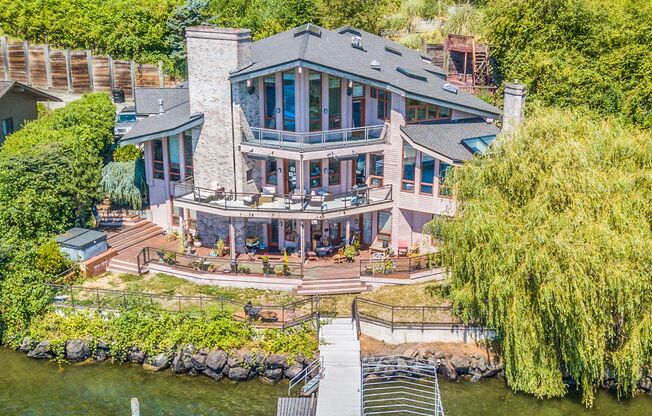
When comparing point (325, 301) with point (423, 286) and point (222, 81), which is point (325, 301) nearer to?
point (423, 286)

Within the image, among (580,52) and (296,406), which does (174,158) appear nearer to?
(296,406)

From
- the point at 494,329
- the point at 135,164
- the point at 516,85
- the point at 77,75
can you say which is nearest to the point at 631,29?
the point at 516,85

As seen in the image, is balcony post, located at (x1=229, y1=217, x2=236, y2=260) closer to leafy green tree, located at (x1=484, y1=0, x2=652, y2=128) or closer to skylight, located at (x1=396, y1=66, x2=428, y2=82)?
skylight, located at (x1=396, y1=66, x2=428, y2=82)

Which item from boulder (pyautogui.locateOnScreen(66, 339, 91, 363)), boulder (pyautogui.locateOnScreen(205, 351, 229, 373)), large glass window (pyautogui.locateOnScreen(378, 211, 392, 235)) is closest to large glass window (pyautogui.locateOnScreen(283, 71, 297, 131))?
large glass window (pyautogui.locateOnScreen(378, 211, 392, 235))

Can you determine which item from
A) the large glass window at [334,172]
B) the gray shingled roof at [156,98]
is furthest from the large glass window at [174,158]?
the large glass window at [334,172]

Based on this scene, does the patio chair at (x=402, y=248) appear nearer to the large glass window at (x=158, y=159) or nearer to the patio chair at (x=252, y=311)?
the patio chair at (x=252, y=311)

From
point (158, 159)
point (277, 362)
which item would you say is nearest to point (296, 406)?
point (277, 362)

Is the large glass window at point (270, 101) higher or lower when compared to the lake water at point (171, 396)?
higher
